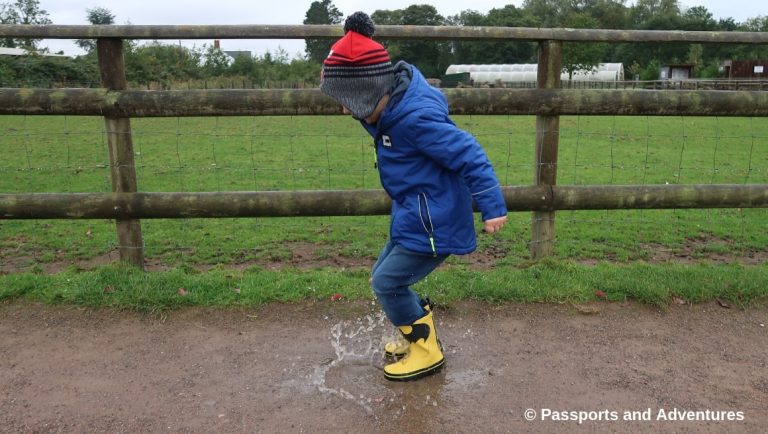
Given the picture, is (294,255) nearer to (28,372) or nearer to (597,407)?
(28,372)

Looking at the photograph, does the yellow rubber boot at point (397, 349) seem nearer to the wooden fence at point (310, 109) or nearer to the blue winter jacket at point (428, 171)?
the blue winter jacket at point (428, 171)

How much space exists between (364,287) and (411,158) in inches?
68.8

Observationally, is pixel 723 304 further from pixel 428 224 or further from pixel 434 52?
pixel 434 52

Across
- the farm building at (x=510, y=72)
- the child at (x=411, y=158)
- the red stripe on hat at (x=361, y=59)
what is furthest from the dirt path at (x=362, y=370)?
the farm building at (x=510, y=72)

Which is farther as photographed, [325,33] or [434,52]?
[434,52]

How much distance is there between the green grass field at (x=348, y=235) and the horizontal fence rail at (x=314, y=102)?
1027 mm

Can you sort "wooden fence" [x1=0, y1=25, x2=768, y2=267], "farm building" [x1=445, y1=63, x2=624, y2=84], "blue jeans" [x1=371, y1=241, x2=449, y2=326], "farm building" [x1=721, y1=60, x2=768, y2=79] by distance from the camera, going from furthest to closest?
1. "farm building" [x1=445, y1=63, x2=624, y2=84]
2. "farm building" [x1=721, y1=60, x2=768, y2=79]
3. "wooden fence" [x1=0, y1=25, x2=768, y2=267]
4. "blue jeans" [x1=371, y1=241, x2=449, y2=326]

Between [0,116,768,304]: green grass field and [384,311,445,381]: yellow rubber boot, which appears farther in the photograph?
[0,116,768,304]: green grass field

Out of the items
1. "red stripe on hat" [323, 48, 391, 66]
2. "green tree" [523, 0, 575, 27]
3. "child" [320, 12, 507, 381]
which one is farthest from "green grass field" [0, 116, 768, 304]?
"green tree" [523, 0, 575, 27]

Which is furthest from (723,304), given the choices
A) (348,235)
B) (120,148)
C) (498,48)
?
(498,48)

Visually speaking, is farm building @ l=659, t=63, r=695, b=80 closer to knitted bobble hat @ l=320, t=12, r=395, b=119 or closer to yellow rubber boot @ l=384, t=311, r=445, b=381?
yellow rubber boot @ l=384, t=311, r=445, b=381

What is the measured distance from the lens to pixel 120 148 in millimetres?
4465

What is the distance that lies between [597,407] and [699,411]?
0.48m

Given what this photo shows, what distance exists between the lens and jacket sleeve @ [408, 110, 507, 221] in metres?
2.74
